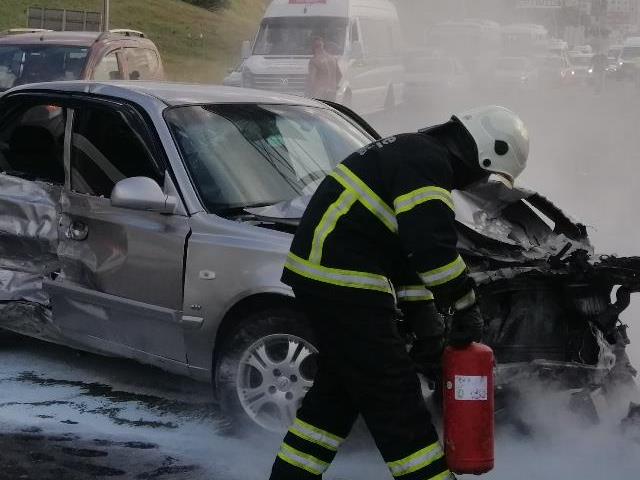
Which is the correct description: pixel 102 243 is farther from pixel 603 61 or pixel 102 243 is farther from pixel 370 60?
pixel 603 61

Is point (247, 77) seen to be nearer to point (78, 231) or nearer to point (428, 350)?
point (78, 231)

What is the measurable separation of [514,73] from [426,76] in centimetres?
887

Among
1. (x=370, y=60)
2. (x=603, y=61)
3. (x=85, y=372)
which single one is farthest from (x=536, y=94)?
(x=85, y=372)

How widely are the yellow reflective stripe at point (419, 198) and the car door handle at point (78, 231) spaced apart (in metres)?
2.46

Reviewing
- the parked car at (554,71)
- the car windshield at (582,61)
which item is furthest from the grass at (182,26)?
the car windshield at (582,61)

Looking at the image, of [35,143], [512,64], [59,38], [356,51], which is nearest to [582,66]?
[512,64]

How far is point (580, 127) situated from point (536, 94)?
438 inches

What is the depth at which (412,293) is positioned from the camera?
4.21 metres

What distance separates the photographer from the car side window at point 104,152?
5777mm

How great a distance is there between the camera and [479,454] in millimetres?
4016

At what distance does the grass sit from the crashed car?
3280 cm

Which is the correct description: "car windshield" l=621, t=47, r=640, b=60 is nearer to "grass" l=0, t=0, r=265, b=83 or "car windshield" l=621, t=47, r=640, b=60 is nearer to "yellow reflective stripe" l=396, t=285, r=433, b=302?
"grass" l=0, t=0, r=265, b=83

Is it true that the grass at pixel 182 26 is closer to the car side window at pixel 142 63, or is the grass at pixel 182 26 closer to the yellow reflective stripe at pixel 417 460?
the car side window at pixel 142 63

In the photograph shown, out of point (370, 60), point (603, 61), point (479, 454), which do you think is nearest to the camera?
point (479, 454)
